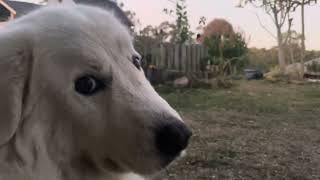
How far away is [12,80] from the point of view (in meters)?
1.28

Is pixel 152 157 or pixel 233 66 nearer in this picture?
pixel 152 157

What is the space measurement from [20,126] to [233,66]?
39.9 feet

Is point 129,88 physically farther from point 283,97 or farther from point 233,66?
point 233,66

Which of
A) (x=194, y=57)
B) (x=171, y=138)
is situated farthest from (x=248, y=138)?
(x=194, y=57)

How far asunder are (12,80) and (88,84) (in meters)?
0.19

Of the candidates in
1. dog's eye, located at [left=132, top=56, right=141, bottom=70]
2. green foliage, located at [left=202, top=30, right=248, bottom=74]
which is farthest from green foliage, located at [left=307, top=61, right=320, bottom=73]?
dog's eye, located at [left=132, top=56, right=141, bottom=70]

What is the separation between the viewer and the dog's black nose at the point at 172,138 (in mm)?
1281

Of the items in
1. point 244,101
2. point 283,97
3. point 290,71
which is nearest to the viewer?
point 244,101

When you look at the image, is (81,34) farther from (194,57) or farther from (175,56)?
(194,57)

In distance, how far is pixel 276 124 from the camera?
5.32 metres

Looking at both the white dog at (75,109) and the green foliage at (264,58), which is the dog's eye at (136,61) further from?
the green foliage at (264,58)

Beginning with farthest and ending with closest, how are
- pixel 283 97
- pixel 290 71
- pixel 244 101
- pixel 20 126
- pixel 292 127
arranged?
pixel 290 71 → pixel 283 97 → pixel 244 101 → pixel 292 127 → pixel 20 126

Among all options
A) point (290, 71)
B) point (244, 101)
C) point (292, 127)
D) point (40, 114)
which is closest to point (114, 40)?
point (40, 114)

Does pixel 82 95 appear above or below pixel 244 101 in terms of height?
above
